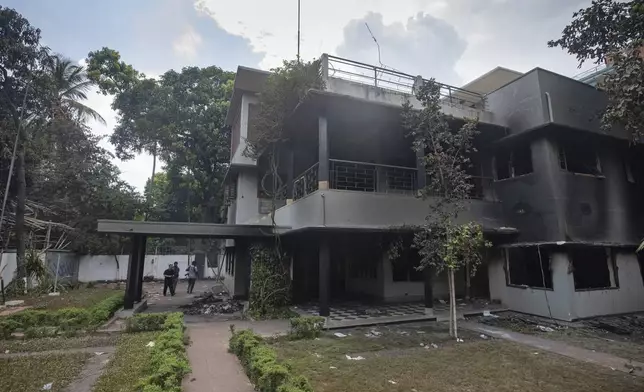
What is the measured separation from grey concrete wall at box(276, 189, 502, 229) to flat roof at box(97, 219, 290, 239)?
101cm

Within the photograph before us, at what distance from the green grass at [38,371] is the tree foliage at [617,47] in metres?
10.7

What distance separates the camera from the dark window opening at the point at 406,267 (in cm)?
1274

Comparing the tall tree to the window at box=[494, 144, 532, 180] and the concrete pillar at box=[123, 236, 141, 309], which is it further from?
the concrete pillar at box=[123, 236, 141, 309]

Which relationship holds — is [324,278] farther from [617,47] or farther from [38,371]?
[617,47]

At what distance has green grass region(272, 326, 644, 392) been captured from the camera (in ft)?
16.6

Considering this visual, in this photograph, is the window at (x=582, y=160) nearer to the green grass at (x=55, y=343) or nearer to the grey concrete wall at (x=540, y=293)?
the grey concrete wall at (x=540, y=293)

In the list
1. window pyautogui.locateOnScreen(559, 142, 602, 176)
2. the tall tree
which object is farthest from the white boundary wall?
window pyautogui.locateOnScreen(559, 142, 602, 176)

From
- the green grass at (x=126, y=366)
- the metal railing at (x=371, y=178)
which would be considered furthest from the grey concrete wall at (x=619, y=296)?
the green grass at (x=126, y=366)

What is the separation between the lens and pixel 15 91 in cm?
1638

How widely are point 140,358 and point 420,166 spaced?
8213mm

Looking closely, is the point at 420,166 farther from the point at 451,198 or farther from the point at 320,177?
the point at 320,177

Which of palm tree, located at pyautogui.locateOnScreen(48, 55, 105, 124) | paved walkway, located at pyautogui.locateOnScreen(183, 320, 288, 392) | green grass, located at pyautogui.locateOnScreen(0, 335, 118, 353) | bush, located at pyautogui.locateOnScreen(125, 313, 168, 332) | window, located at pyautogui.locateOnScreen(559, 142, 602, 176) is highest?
palm tree, located at pyautogui.locateOnScreen(48, 55, 105, 124)

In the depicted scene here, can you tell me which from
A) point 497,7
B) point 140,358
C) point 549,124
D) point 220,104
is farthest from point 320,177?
point 220,104

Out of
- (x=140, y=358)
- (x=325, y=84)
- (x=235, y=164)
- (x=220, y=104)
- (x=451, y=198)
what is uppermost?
(x=220, y=104)
